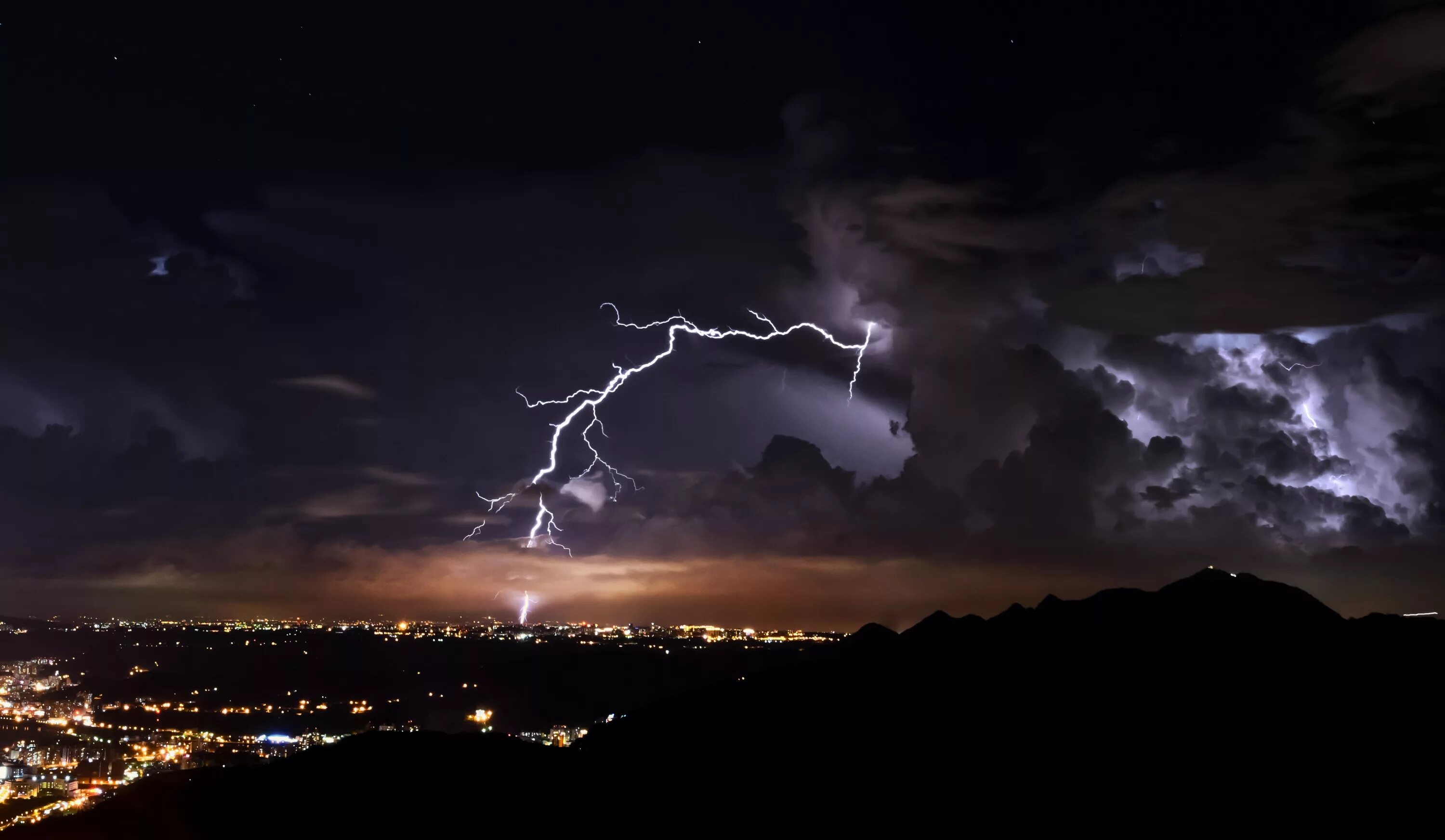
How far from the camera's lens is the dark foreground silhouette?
23.9 feet

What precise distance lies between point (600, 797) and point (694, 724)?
4.15 feet

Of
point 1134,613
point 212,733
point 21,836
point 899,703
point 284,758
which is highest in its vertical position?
point 1134,613

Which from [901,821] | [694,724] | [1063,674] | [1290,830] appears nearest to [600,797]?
[694,724]

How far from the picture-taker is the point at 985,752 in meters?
8.36

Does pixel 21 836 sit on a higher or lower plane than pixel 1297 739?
lower

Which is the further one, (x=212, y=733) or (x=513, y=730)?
(x=212, y=733)

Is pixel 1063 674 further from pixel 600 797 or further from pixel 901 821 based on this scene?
pixel 600 797

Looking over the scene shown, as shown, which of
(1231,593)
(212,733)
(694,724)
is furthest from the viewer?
(212,733)

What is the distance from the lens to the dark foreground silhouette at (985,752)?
727 cm

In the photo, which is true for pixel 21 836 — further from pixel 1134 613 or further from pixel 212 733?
pixel 212 733

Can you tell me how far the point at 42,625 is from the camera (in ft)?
356

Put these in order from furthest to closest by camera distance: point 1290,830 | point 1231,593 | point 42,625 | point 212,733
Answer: point 42,625 < point 212,733 < point 1231,593 < point 1290,830

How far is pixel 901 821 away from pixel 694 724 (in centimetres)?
215

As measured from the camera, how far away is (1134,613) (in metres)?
8.08
